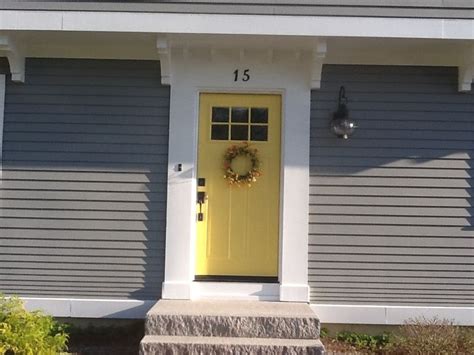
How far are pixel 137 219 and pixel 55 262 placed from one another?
919 mm

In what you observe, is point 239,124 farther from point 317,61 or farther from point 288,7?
point 288,7

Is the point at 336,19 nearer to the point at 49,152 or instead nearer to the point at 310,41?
the point at 310,41

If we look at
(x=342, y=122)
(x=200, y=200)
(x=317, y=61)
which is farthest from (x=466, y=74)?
(x=200, y=200)

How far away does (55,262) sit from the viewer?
5.75 meters

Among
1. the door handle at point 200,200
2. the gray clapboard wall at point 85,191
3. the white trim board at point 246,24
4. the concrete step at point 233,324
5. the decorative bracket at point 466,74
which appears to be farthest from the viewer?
the door handle at point 200,200

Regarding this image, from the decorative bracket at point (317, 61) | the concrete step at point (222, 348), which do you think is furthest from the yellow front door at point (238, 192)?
the concrete step at point (222, 348)

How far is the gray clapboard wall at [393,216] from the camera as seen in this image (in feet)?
18.9

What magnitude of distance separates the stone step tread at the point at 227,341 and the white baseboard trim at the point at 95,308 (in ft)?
2.79

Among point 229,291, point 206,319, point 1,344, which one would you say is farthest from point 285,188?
point 1,344

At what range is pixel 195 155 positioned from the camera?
19.0 feet

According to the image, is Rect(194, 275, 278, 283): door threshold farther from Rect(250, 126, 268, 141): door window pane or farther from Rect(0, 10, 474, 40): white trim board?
Rect(0, 10, 474, 40): white trim board

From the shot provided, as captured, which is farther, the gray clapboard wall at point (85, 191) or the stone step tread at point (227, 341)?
the gray clapboard wall at point (85, 191)

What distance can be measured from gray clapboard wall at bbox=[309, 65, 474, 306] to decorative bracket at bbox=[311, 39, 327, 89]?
287 mm

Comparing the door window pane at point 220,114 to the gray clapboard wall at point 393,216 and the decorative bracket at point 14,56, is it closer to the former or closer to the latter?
the gray clapboard wall at point 393,216
